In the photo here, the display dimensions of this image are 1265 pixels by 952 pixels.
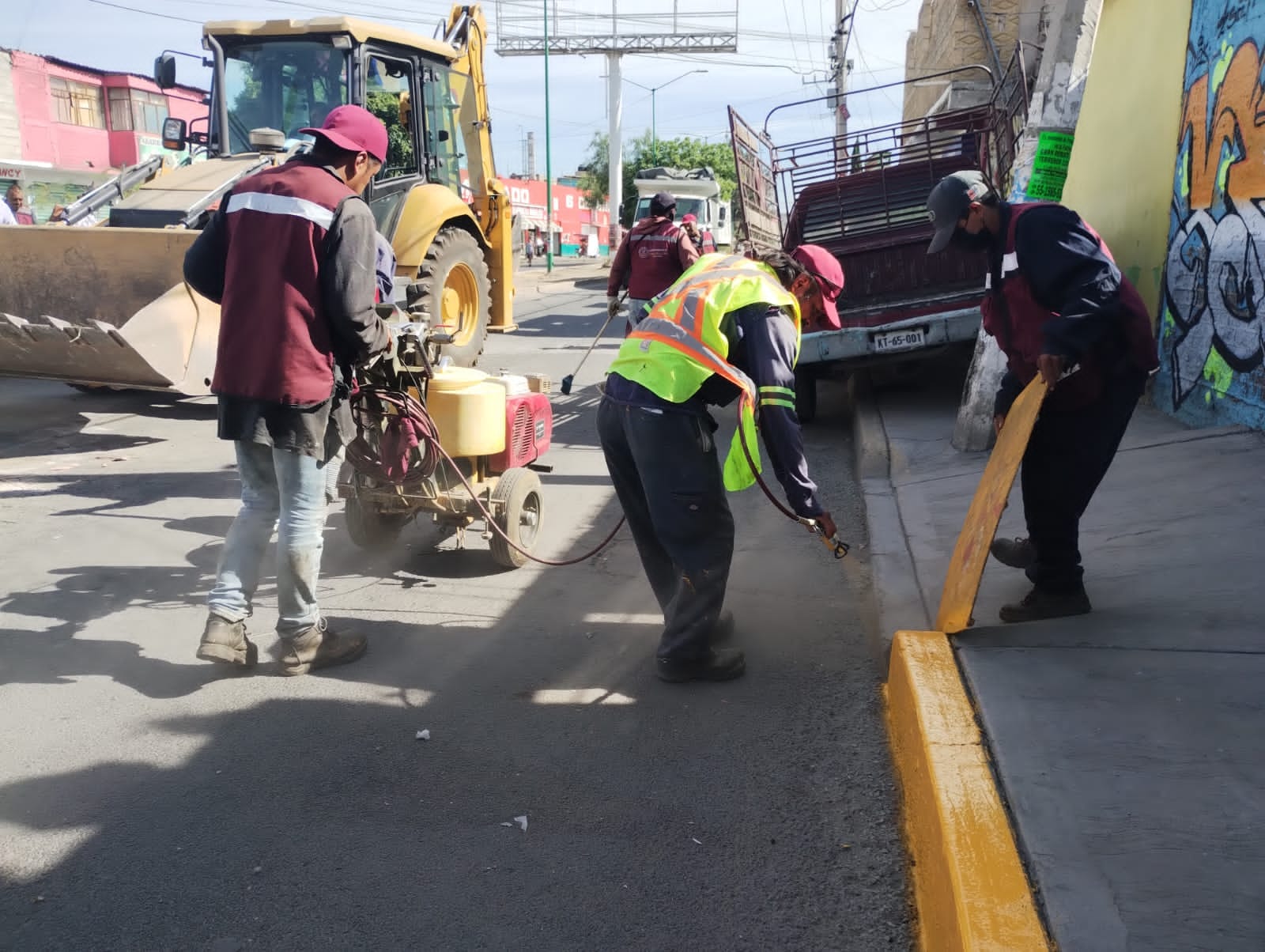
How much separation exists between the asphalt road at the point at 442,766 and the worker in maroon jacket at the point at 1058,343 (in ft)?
2.84

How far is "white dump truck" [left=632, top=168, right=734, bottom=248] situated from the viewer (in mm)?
23922

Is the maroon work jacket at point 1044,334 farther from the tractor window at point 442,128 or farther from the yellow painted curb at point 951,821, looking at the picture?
the tractor window at point 442,128

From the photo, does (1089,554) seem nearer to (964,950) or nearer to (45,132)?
(964,950)

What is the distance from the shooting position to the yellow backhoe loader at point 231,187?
7648mm

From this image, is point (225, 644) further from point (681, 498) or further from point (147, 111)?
point (147, 111)

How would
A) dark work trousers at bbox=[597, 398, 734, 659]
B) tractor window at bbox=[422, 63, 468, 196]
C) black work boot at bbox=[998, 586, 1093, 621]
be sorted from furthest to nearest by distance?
tractor window at bbox=[422, 63, 468, 196] < black work boot at bbox=[998, 586, 1093, 621] < dark work trousers at bbox=[597, 398, 734, 659]

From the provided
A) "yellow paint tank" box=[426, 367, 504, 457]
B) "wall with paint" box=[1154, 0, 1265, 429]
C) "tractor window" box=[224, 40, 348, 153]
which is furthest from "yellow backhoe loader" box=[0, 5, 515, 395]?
"wall with paint" box=[1154, 0, 1265, 429]

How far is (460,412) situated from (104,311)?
479 cm

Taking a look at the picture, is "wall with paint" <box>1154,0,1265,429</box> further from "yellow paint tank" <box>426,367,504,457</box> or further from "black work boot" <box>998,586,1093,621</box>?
"yellow paint tank" <box>426,367,504,457</box>

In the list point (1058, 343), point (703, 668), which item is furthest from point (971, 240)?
point (703, 668)

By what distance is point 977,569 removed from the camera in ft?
12.0

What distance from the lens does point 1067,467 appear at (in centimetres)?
389

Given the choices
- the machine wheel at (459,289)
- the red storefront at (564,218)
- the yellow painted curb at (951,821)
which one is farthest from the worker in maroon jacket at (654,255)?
the red storefront at (564,218)

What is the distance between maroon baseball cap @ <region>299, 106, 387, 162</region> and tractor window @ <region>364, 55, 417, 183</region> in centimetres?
611
